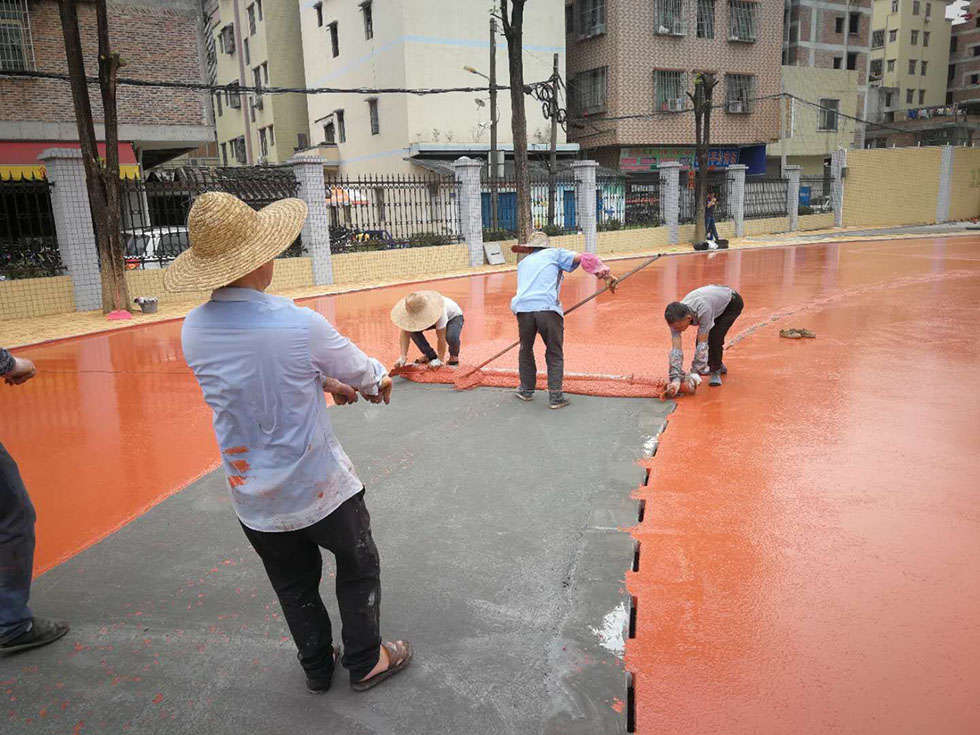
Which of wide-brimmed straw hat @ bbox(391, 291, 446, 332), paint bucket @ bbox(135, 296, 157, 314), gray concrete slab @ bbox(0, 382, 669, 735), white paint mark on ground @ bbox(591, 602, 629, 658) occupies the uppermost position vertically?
wide-brimmed straw hat @ bbox(391, 291, 446, 332)

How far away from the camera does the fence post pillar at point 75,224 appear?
39.8ft

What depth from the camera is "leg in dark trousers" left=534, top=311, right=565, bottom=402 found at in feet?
19.2

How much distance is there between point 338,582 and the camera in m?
2.42

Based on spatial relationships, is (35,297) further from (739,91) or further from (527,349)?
(739,91)

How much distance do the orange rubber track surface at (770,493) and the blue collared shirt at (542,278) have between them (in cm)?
137

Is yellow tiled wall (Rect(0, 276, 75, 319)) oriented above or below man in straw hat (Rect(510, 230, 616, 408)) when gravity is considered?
below

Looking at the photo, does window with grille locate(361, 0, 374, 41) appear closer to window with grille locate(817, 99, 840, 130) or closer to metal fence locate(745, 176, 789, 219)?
metal fence locate(745, 176, 789, 219)

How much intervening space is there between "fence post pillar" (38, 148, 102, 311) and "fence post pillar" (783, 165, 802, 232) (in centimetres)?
2309

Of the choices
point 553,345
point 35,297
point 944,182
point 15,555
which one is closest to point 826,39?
point 944,182

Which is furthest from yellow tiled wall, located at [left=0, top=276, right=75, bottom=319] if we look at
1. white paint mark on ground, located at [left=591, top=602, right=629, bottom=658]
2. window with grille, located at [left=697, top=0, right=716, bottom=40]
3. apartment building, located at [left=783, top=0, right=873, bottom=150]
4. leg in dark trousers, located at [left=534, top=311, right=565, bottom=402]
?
apartment building, located at [left=783, top=0, right=873, bottom=150]

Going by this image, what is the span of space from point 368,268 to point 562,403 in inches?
462

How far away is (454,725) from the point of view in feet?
7.69

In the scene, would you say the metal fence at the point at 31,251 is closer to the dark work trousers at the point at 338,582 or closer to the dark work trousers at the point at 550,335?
the dark work trousers at the point at 550,335

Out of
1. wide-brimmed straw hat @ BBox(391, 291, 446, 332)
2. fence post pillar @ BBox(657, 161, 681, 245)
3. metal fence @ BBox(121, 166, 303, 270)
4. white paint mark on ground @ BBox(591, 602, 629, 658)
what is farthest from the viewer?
fence post pillar @ BBox(657, 161, 681, 245)
